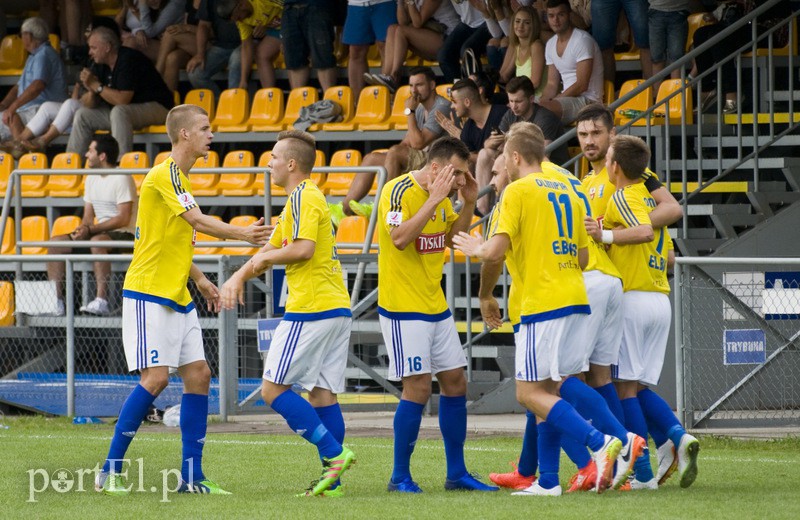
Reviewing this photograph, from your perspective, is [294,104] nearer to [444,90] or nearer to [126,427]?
[444,90]

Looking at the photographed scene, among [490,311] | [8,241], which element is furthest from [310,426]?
[8,241]

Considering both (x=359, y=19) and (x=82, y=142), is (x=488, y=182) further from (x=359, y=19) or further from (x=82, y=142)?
(x=82, y=142)

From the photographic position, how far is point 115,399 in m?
12.1

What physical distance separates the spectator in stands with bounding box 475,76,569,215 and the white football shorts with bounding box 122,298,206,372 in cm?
562

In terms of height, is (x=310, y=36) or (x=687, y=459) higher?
(x=310, y=36)

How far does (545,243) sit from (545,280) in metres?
0.19

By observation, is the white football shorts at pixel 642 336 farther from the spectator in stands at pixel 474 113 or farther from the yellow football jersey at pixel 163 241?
the spectator in stands at pixel 474 113

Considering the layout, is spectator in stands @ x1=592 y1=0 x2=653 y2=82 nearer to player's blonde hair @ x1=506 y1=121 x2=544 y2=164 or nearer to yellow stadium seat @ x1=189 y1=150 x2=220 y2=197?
yellow stadium seat @ x1=189 y1=150 x2=220 y2=197

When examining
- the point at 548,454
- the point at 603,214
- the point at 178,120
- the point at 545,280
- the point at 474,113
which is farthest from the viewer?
the point at 474,113

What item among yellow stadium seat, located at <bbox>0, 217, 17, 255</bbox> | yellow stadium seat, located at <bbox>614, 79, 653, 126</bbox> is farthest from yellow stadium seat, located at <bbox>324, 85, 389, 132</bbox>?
yellow stadium seat, located at <bbox>0, 217, 17, 255</bbox>

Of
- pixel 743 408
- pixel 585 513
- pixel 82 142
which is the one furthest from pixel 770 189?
pixel 82 142

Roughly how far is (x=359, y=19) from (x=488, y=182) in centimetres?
426

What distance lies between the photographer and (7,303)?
12.9 m

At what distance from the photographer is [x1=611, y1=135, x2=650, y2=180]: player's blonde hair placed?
25.3ft
